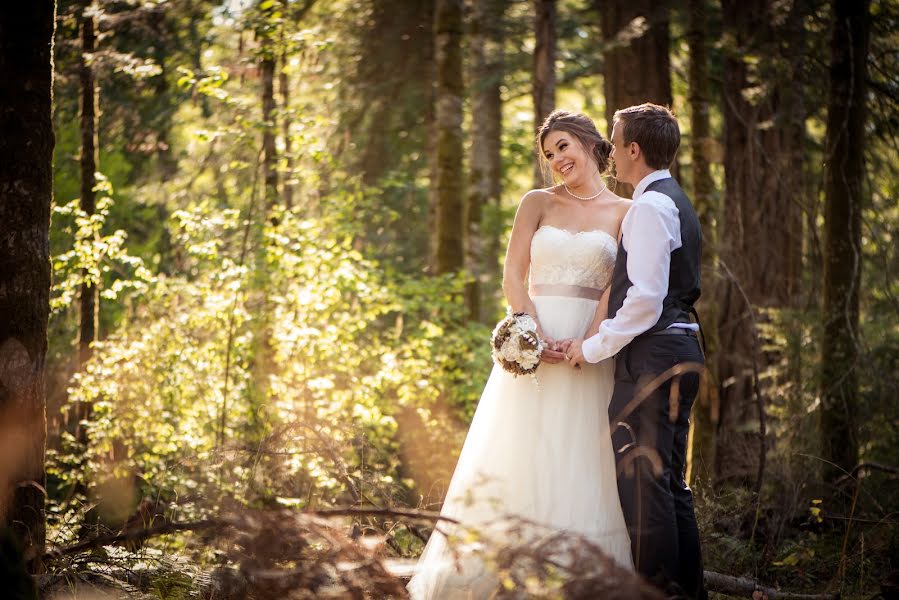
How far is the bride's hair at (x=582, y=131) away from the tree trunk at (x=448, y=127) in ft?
18.7

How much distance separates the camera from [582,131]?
470 centimetres

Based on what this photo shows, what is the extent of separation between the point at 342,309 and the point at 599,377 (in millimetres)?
5027

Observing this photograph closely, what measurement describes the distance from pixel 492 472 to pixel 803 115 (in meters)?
6.69

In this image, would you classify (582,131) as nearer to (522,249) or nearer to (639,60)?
(522,249)

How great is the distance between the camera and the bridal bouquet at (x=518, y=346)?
14.4 ft

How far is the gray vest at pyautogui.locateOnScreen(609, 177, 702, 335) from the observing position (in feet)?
13.5

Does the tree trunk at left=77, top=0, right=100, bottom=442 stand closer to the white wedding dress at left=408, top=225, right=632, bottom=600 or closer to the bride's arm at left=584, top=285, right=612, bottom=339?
the white wedding dress at left=408, top=225, right=632, bottom=600

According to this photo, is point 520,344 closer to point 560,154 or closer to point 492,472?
point 492,472

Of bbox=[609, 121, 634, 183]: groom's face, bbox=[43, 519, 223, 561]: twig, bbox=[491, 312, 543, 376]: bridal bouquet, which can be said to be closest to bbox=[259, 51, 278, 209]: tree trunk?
bbox=[491, 312, 543, 376]: bridal bouquet

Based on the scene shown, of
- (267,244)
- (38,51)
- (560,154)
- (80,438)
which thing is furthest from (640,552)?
(80,438)

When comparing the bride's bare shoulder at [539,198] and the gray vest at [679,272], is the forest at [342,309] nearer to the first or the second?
the bride's bare shoulder at [539,198]

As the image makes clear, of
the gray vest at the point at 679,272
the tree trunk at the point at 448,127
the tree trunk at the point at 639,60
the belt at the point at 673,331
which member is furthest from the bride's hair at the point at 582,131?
the tree trunk at the point at 448,127

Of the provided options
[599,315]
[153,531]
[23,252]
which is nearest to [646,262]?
[599,315]

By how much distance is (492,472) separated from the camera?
176 inches
